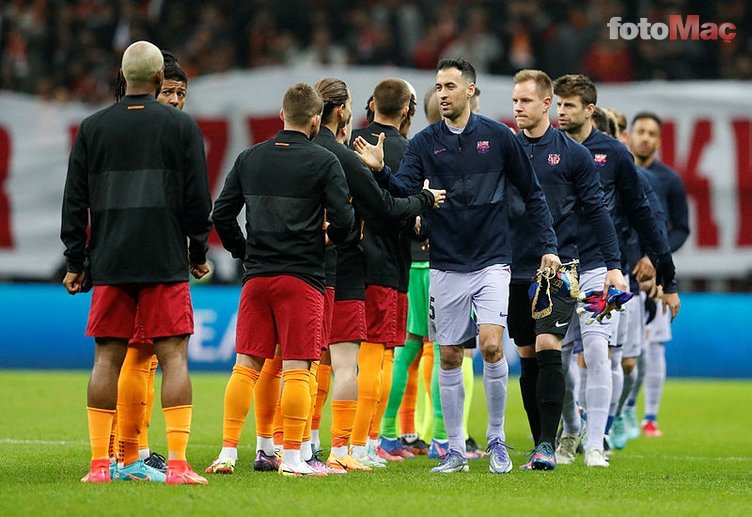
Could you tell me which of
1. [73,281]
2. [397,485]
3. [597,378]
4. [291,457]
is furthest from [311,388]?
[597,378]

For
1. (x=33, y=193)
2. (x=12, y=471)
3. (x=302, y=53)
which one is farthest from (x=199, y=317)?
(x=12, y=471)

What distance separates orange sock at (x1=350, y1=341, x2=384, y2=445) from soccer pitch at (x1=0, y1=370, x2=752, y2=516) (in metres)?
0.31

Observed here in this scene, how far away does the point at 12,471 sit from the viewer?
27.6 feet

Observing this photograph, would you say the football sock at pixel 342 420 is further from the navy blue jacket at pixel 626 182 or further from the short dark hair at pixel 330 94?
the navy blue jacket at pixel 626 182

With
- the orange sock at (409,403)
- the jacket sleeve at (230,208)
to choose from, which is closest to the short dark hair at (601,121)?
the orange sock at (409,403)

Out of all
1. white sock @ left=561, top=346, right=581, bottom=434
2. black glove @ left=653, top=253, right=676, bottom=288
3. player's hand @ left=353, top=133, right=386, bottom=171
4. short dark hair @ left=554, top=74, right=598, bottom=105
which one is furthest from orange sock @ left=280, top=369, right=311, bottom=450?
black glove @ left=653, top=253, right=676, bottom=288

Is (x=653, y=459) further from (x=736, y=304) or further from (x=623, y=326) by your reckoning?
(x=736, y=304)

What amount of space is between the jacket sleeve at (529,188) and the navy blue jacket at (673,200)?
4.35 metres

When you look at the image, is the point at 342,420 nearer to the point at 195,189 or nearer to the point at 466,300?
the point at 466,300

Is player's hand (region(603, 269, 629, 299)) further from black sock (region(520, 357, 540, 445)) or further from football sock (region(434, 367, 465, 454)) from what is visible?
football sock (region(434, 367, 465, 454))

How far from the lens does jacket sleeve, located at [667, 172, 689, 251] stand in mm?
13141

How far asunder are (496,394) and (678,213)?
4.76 metres

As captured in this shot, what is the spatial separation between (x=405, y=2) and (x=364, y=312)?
519 inches

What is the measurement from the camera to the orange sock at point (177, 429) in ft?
24.3
